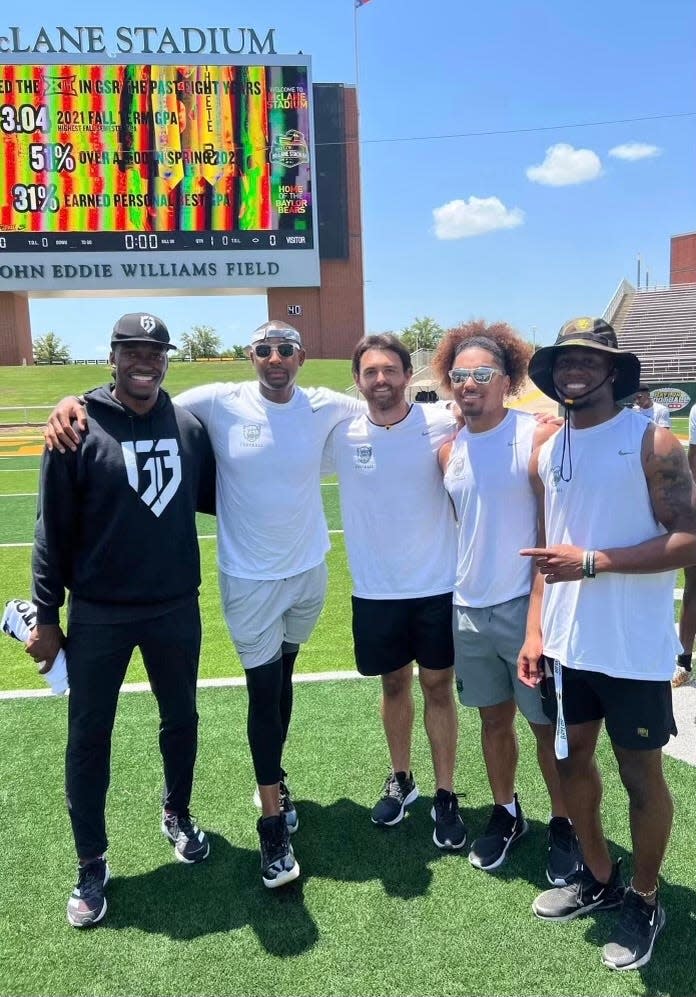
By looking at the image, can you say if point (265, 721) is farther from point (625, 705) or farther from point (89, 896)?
point (625, 705)

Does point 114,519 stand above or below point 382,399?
below

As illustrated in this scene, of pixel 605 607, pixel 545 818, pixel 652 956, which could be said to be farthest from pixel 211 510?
pixel 652 956

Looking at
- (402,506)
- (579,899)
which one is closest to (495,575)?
(402,506)

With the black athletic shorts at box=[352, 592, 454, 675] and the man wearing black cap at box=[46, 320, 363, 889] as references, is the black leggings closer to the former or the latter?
the man wearing black cap at box=[46, 320, 363, 889]

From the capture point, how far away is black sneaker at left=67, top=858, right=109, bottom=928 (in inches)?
103

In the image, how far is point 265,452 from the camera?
291 cm

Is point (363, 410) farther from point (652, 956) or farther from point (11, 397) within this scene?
point (11, 397)

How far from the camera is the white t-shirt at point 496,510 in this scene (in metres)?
2.76

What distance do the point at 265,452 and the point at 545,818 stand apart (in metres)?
2.03

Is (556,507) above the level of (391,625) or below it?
above

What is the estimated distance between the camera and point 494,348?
2924mm

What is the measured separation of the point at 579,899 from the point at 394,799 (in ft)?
2.97

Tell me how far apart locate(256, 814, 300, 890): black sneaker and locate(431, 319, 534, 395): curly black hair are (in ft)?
6.51

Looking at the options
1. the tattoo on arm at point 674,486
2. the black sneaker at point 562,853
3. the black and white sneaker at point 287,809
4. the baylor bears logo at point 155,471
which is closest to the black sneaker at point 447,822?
the black sneaker at point 562,853
